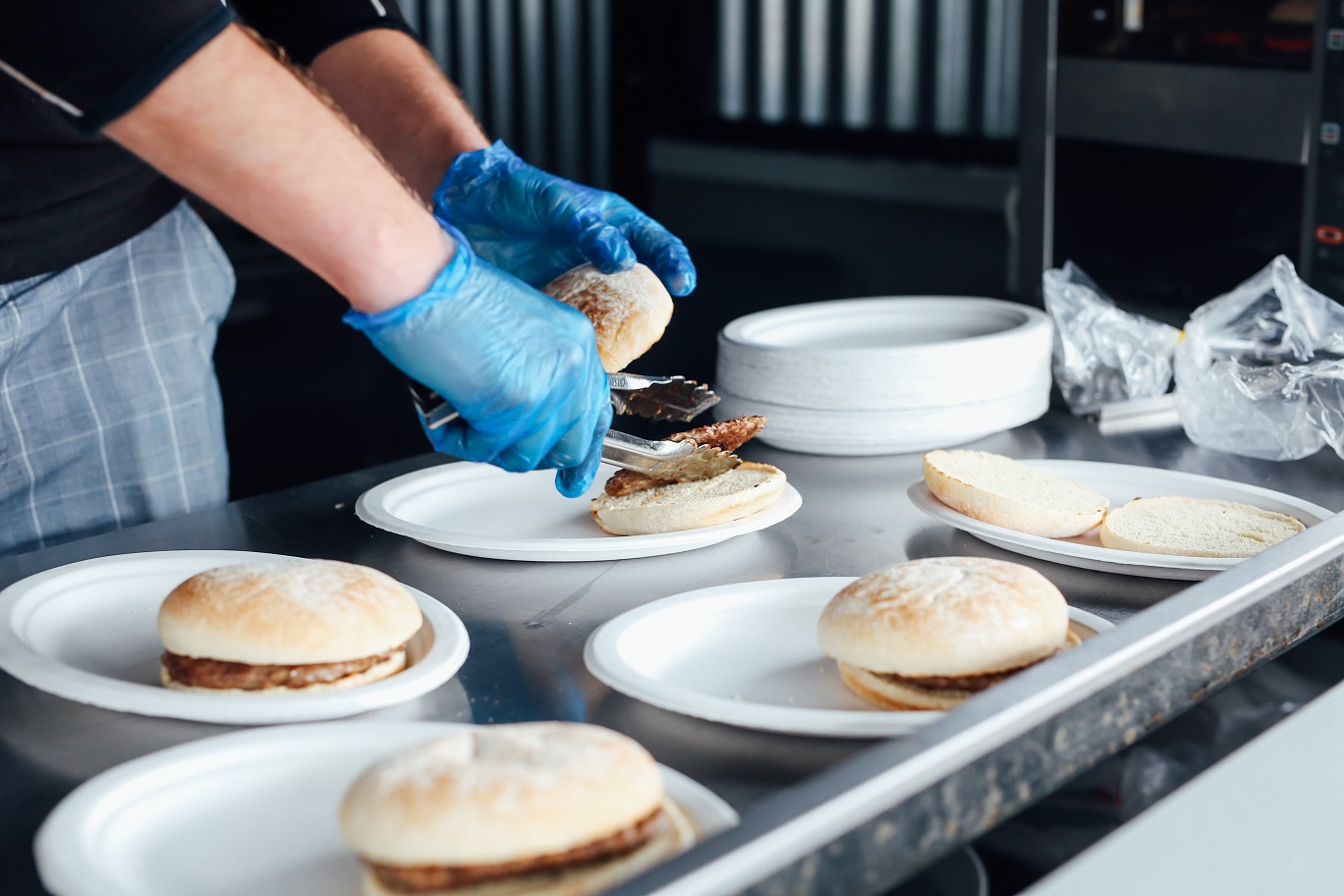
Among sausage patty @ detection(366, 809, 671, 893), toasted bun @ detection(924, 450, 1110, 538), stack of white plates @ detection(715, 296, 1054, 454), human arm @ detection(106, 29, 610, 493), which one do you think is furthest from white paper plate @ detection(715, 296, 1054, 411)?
sausage patty @ detection(366, 809, 671, 893)

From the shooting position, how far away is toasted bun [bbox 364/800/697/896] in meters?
0.72

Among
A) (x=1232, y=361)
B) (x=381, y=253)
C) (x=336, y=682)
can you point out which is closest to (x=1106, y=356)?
(x=1232, y=361)

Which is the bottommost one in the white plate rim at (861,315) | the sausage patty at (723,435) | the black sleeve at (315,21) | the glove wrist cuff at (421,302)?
the sausage patty at (723,435)

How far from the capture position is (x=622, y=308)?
1.40m

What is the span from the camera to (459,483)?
1.53 m

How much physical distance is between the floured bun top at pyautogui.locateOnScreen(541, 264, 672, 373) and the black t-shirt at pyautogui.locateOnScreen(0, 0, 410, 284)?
49 cm

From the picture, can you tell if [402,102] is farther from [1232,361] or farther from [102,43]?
[1232,361]

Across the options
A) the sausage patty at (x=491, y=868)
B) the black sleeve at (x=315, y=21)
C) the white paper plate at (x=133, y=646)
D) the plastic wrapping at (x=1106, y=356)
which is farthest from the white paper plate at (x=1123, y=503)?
the black sleeve at (x=315, y=21)

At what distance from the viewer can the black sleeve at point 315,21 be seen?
179 centimetres

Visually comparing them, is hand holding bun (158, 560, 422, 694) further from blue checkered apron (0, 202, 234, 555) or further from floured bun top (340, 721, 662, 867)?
blue checkered apron (0, 202, 234, 555)

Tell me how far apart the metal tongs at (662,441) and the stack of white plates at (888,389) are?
0.22 metres

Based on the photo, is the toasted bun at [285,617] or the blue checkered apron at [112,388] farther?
the blue checkered apron at [112,388]

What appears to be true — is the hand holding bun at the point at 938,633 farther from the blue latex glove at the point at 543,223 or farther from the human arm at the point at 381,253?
the blue latex glove at the point at 543,223

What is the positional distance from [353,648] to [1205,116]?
191 cm
